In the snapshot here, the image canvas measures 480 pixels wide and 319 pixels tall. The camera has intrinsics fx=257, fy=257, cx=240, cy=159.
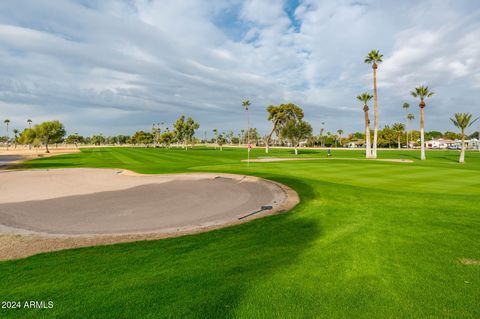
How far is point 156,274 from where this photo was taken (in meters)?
5.96

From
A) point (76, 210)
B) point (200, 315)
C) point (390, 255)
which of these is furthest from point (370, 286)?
point (76, 210)

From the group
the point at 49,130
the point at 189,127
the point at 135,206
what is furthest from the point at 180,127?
the point at 135,206

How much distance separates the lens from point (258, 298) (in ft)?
16.2

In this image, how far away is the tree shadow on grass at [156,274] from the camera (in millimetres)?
4688

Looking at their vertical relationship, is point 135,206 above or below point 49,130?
below

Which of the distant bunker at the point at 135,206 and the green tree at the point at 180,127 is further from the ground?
the green tree at the point at 180,127

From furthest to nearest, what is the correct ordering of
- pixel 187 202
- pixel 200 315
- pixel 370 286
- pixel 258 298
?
pixel 187 202, pixel 370 286, pixel 258 298, pixel 200 315

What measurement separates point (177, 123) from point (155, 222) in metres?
140

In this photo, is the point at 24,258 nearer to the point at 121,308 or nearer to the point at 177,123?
the point at 121,308

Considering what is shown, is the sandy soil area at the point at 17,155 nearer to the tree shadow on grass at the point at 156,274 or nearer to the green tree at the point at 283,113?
the tree shadow on grass at the point at 156,274

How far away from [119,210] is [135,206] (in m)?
0.93

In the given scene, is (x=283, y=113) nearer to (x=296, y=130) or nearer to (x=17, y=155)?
(x=296, y=130)

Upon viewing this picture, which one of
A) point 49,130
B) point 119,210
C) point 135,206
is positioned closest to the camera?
point 119,210

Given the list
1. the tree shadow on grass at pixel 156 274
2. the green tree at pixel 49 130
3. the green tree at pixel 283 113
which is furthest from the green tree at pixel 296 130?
the green tree at pixel 49 130
